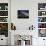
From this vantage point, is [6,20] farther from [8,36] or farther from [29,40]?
[29,40]

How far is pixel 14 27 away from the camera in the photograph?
7156 mm

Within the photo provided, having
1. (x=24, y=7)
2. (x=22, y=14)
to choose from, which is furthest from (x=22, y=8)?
(x=22, y=14)

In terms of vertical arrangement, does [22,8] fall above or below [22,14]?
above

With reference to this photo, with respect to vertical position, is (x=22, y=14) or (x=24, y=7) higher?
(x=24, y=7)

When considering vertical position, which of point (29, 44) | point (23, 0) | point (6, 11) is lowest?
point (29, 44)

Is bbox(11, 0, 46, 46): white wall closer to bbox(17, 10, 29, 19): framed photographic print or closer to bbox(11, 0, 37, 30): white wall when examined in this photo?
bbox(11, 0, 37, 30): white wall

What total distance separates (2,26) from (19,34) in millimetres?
1089

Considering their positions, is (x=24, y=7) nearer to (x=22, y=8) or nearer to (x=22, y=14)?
(x=22, y=8)

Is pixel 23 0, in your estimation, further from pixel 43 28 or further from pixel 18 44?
pixel 18 44

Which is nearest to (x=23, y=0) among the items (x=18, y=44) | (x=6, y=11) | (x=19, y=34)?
(x=6, y=11)

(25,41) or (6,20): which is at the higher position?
(6,20)

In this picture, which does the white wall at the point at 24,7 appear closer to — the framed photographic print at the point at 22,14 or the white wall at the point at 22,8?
the white wall at the point at 22,8

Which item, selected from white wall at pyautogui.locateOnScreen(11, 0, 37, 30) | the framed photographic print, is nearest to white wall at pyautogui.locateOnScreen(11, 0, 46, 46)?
white wall at pyautogui.locateOnScreen(11, 0, 37, 30)

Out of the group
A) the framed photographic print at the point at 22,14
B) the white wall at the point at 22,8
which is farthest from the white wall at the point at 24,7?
the framed photographic print at the point at 22,14
